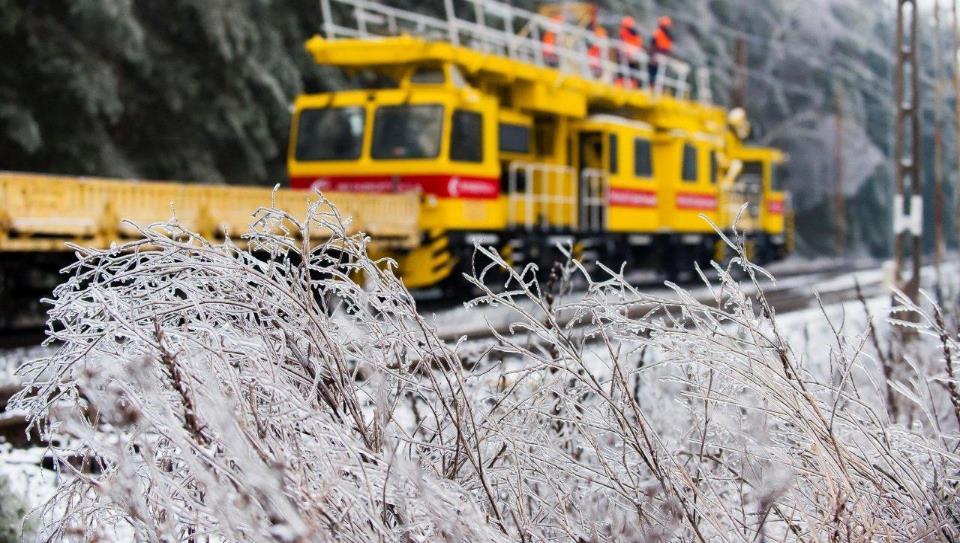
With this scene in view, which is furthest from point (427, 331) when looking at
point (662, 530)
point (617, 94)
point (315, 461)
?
point (617, 94)

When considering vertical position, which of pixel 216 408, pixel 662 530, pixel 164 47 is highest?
pixel 164 47

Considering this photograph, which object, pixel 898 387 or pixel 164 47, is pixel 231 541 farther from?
pixel 164 47

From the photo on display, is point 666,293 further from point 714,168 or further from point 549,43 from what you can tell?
point 549,43

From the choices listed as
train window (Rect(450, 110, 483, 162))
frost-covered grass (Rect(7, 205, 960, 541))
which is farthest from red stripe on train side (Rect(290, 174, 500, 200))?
frost-covered grass (Rect(7, 205, 960, 541))

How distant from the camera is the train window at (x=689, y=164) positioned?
838 inches

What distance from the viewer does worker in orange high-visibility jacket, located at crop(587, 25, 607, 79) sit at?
770 inches

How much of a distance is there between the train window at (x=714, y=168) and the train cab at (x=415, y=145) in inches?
254

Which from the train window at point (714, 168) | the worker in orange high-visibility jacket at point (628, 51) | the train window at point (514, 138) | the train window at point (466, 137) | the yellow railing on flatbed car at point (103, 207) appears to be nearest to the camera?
the yellow railing on flatbed car at point (103, 207)

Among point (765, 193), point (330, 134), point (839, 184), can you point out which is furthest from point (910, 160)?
point (839, 184)

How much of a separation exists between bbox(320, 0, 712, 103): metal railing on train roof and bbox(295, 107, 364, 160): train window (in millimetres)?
1066

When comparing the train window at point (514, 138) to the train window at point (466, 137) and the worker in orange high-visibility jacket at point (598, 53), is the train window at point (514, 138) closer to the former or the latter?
the train window at point (466, 137)

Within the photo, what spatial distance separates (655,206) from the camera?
20922 millimetres

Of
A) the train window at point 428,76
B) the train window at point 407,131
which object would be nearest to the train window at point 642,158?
the train window at point 428,76

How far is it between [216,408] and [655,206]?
1886cm
